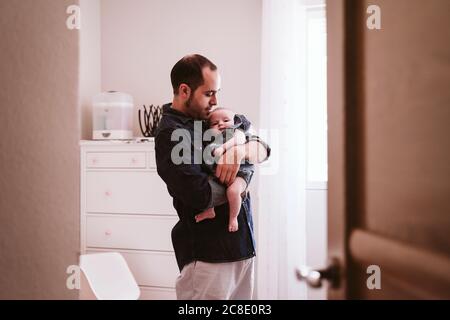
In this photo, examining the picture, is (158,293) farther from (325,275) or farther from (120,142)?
(325,275)

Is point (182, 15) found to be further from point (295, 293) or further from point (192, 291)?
point (192, 291)

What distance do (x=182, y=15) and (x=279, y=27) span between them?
95 centimetres

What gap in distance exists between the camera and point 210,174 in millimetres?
1355

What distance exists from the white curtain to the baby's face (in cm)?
106

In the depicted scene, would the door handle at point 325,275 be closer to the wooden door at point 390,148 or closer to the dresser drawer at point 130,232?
the wooden door at point 390,148

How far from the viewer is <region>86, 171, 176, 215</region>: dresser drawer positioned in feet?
8.82

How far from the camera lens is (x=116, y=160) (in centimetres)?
274

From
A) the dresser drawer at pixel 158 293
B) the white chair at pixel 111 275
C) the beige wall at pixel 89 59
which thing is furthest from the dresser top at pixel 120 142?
the dresser drawer at pixel 158 293

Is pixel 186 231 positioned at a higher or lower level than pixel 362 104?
lower

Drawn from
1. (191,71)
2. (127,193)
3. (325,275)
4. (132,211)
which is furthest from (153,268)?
(325,275)

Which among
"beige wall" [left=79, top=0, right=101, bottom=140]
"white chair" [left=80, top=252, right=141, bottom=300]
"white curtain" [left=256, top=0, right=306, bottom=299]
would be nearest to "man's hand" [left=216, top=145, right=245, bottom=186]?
"white curtain" [left=256, top=0, right=306, bottom=299]

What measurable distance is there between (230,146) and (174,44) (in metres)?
2.09

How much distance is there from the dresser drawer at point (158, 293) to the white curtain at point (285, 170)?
0.59 m
